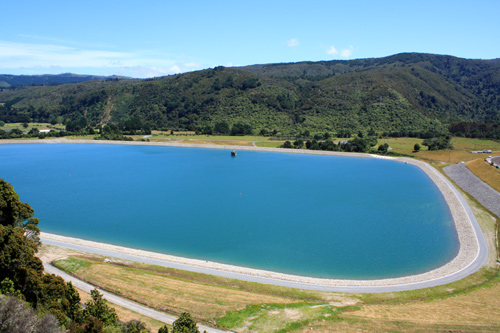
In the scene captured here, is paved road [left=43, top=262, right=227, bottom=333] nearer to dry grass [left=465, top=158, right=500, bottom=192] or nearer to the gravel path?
the gravel path

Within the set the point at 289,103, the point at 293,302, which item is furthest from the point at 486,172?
the point at 289,103

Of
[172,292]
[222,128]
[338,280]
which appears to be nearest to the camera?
[172,292]

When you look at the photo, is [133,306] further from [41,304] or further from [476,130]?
[476,130]

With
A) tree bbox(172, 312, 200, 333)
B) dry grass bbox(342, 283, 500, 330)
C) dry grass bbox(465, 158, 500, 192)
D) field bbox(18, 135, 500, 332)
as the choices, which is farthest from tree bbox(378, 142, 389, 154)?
tree bbox(172, 312, 200, 333)

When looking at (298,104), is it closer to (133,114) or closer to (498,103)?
(133,114)

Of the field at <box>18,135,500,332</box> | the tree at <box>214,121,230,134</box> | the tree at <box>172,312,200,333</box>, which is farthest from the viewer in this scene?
the tree at <box>214,121,230,134</box>
